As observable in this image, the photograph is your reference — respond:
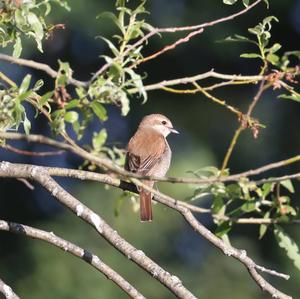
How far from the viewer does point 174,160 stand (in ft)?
33.6

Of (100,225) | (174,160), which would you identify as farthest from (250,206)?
(174,160)

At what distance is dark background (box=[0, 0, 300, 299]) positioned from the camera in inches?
413

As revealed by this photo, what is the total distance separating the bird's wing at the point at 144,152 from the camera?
5.78 metres

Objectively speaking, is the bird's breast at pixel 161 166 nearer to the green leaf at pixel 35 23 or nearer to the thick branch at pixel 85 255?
the thick branch at pixel 85 255

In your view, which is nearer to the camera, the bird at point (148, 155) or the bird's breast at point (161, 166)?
the bird at point (148, 155)

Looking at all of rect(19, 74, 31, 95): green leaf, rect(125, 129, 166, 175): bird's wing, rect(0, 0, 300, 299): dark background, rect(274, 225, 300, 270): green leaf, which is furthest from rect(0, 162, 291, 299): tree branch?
rect(0, 0, 300, 299): dark background

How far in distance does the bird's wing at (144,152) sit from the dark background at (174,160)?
10.9 feet

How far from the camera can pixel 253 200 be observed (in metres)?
3.26

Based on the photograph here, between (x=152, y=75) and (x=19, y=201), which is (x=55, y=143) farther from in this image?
(x=19, y=201)

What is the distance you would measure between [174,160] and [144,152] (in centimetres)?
431

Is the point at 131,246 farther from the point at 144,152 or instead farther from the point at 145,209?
the point at 144,152

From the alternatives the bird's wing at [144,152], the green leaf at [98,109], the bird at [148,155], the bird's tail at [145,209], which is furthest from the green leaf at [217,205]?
the bird's wing at [144,152]

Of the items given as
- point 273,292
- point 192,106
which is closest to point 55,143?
point 273,292

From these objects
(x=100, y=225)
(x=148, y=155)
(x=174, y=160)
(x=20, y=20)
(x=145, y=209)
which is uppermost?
(x=174, y=160)
